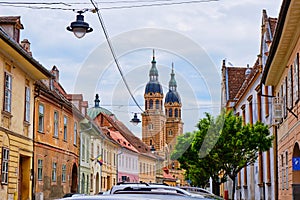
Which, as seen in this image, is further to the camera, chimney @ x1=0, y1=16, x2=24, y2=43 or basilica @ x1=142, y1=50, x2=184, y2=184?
basilica @ x1=142, y1=50, x2=184, y2=184

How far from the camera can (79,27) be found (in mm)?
16250

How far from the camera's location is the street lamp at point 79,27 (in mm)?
16234

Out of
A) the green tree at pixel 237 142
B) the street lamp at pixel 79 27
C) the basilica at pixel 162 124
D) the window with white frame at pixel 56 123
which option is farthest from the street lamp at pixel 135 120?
the basilica at pixel 162 124

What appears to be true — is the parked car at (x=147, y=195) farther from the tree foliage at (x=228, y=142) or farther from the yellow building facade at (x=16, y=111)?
the tree foliage at (x=228, y=142)

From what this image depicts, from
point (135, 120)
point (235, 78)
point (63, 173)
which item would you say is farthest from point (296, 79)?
point (235, 78)

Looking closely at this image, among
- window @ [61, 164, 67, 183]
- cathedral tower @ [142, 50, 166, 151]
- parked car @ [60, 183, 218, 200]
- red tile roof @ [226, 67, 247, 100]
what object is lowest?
parked car @ [60, 183, 218, 200]

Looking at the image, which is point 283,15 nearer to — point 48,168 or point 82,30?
point 82,30

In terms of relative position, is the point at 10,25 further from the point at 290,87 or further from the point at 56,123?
the point at 290,87

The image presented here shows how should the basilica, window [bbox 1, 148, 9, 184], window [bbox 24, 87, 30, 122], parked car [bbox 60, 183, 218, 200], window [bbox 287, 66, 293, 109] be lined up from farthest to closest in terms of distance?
the basilica
window [bbox 24, 87, 30, 122]
window [bbox 1, 148, 9, 184]
window [bbox 287, 66, 293, 109]
parked car [bbox 60, 183, 218, 200]

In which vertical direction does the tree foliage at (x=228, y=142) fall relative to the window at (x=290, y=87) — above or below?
below

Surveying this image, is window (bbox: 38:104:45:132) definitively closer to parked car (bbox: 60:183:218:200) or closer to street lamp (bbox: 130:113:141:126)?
street lamp (bbox: 130:113:141:126)

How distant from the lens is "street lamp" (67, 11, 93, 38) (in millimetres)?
16234

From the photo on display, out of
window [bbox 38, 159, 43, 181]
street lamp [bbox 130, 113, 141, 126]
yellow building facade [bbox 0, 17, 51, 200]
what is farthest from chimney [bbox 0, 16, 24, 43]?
street lamp [bbox 130, 113, 141, 126]


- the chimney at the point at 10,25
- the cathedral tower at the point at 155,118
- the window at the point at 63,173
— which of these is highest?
the cathedral tower at the point at 155,118
